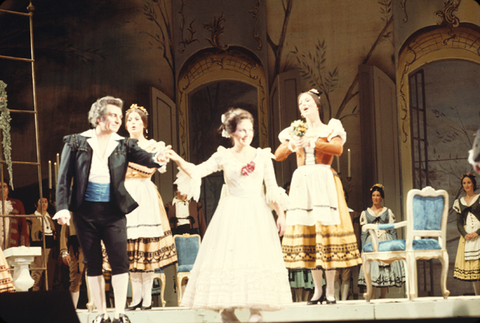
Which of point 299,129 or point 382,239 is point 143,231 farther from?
point 382,239

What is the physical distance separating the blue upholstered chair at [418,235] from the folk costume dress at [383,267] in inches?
74.4

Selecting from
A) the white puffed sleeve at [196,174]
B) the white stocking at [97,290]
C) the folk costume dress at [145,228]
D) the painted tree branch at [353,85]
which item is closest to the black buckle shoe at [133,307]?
the folk costume dress at [145,228]

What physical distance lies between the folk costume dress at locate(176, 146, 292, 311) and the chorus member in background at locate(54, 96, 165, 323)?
452 millimetres

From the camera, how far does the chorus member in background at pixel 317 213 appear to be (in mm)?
4984

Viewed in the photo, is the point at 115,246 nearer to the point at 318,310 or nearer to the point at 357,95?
the point at 318,310

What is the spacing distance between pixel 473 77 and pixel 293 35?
393 centimetres

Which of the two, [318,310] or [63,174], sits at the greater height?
[63,174]

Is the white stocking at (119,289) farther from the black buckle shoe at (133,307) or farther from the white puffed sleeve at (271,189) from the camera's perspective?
the white puffed sleeve at (271,189)

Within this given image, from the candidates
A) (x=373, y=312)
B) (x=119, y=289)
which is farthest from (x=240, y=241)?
(x=373, y=312)

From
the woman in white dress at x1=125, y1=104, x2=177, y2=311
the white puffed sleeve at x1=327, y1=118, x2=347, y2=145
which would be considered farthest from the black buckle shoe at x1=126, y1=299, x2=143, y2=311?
the white puffed sleeve at x1=327, y1=118, x2=347, y2=145

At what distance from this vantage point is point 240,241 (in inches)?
167

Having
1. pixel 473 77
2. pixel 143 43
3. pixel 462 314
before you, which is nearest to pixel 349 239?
pixel 462 314

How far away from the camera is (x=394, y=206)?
8.04m

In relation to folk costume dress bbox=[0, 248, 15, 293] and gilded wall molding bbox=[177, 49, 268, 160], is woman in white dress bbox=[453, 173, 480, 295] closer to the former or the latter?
gilded wall molding bbox=[177, 49, 268, 160]
